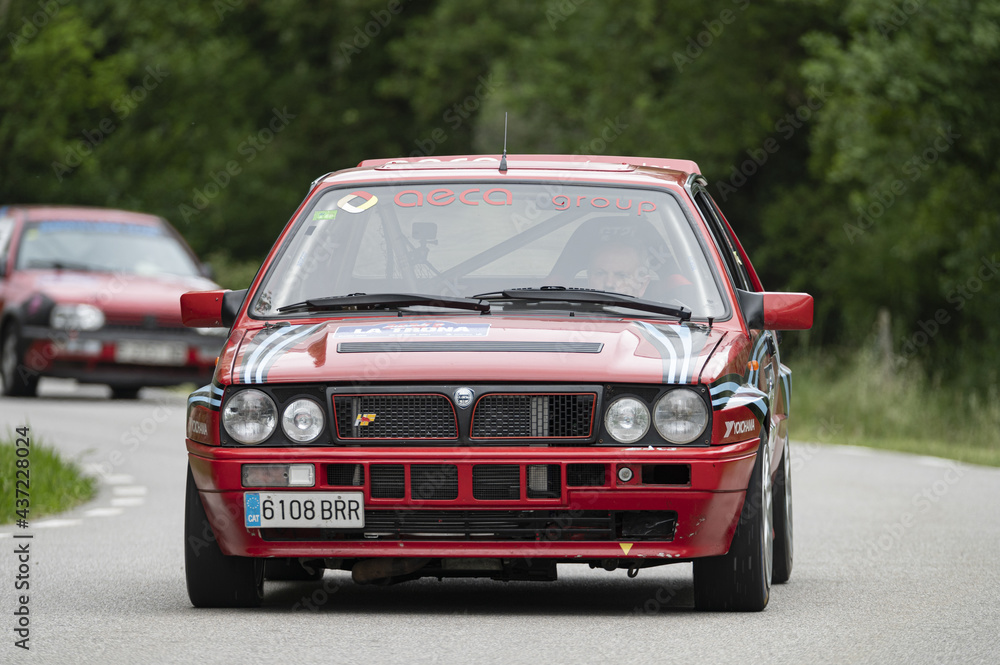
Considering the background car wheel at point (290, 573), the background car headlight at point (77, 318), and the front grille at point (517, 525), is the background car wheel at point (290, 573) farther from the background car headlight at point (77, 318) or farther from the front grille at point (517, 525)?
the background car headlight at point (77, 318)

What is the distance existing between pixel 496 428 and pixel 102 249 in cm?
1475

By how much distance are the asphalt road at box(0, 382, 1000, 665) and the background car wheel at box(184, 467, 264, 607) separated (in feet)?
0.29

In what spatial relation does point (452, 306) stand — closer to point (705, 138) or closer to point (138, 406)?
point (138, 406)

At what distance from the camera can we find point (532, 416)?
22.2ft

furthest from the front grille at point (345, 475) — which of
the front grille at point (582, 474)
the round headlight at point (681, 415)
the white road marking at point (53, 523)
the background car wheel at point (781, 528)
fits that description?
the white road marking at point (53, 523)

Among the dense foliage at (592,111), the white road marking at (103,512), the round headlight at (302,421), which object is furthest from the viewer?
the dense foliage at (592,111)

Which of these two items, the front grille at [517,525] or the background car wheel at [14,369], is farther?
the background car wheel at [14,369]

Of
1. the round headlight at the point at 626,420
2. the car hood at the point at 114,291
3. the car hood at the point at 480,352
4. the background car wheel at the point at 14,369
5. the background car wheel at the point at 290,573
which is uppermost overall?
the car hood at the point at 480,352

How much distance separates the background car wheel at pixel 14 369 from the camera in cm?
1975

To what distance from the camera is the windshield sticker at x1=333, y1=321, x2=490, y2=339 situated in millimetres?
7016

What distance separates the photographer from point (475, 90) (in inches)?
1919

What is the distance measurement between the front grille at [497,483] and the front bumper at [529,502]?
17 mm

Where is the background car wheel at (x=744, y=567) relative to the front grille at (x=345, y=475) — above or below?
below

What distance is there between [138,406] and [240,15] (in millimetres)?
32898
